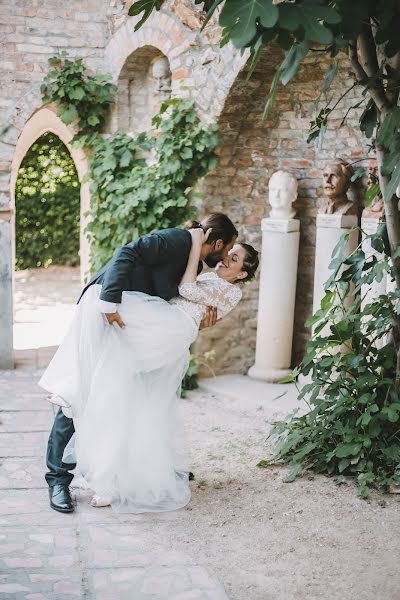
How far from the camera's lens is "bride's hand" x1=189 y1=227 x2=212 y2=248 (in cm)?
394

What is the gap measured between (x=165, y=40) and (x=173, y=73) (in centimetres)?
26

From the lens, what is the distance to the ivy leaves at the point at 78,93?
6590mm

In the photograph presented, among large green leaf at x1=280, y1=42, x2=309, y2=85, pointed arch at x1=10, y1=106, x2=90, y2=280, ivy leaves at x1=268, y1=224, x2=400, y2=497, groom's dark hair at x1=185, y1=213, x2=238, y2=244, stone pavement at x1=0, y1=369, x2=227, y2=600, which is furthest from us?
pointed arch at x1=10, y1=106, x2=90, y2=280

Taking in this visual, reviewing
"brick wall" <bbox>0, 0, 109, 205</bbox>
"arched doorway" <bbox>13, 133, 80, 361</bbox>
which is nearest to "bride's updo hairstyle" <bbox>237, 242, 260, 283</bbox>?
"brick wall" <bbox>0, 0, 109, 205</bbox>

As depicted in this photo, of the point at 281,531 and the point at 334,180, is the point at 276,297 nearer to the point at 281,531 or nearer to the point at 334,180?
the point at 334,180

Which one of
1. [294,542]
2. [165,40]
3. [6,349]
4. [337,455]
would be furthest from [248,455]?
[165,40]

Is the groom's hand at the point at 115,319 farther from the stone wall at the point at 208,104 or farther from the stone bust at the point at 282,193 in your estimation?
the stone bust at the point at 282,193

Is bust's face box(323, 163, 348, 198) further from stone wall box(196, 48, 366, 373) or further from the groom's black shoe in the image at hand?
the groom's black shoe

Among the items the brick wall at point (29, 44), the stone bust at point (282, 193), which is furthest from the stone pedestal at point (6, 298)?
the stone bust at point (282, 193)

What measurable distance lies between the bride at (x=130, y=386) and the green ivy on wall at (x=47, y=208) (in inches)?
308

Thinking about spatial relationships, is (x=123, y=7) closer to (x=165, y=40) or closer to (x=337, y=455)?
(x=165, y=40)

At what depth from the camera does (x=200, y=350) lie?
653cm

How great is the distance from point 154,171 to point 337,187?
1.41 metres

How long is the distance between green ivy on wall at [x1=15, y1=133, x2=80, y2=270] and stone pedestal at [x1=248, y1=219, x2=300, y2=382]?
18.9ft
